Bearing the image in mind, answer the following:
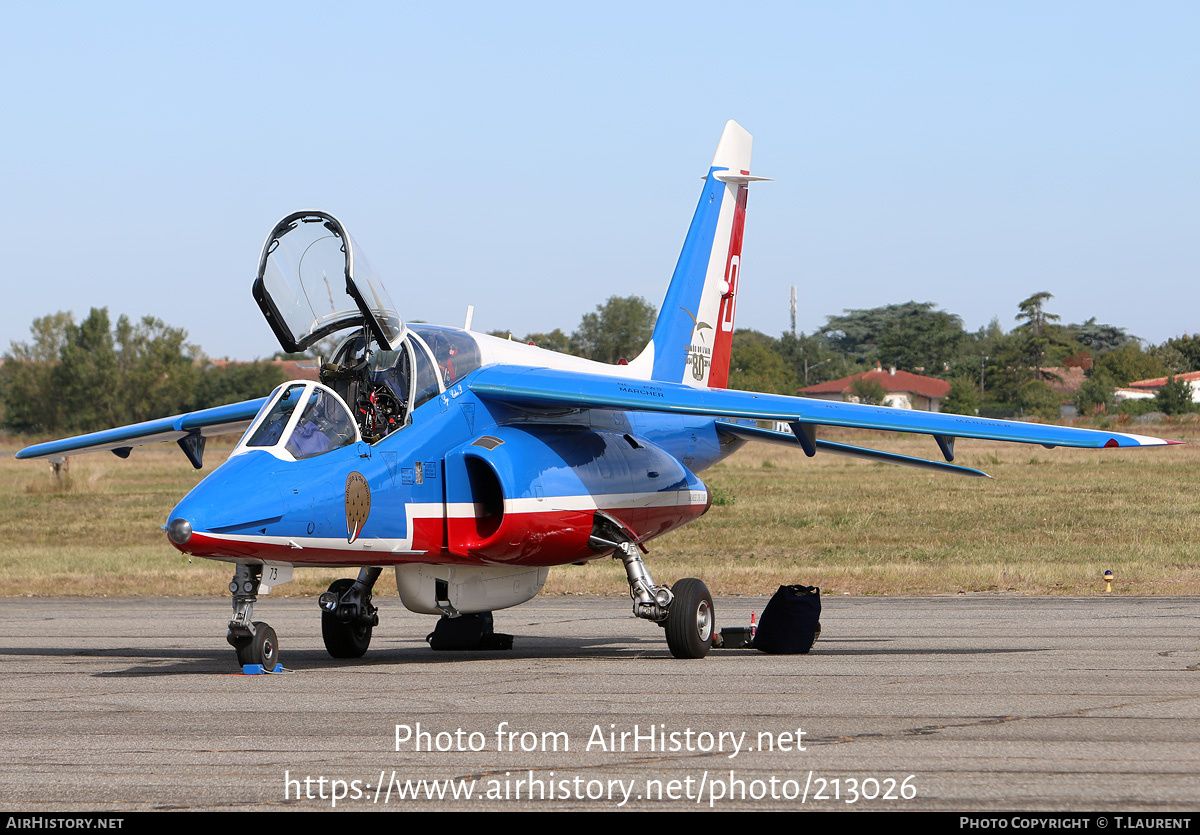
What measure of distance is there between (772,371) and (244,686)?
369 feet

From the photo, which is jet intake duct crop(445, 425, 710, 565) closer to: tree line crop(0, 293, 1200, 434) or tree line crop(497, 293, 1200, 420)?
tree line crop(0, 293, 1200, 434)

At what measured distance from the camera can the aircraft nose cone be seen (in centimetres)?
988

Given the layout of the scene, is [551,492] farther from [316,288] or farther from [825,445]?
[825,445]

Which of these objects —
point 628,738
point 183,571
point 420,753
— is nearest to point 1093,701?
point 628,738

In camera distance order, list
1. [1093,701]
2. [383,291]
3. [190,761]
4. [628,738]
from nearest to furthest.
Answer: [190,761], [628,738], [1093,701], [383,291]

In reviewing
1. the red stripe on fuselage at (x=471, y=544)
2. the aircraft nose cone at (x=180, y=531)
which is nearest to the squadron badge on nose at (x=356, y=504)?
the red stripe on fuselage at (x=471, y=544)

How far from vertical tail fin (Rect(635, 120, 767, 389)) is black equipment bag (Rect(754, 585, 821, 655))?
472cm

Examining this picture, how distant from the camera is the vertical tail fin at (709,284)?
1731 centimetres

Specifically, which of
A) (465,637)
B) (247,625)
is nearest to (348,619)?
(465,637)

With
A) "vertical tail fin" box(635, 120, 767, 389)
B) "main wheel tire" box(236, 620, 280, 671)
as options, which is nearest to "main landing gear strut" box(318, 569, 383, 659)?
"main wheel tire" box(236, 620, 280, 671)

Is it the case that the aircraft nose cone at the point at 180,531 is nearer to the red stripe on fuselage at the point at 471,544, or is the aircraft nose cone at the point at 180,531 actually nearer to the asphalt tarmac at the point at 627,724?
the red stripe on fuselage at the point at 471,544

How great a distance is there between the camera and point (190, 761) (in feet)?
24.5

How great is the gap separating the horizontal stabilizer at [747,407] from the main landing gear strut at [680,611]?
5.89 ft

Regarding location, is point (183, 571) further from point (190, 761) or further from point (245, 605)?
point (190, 761)
